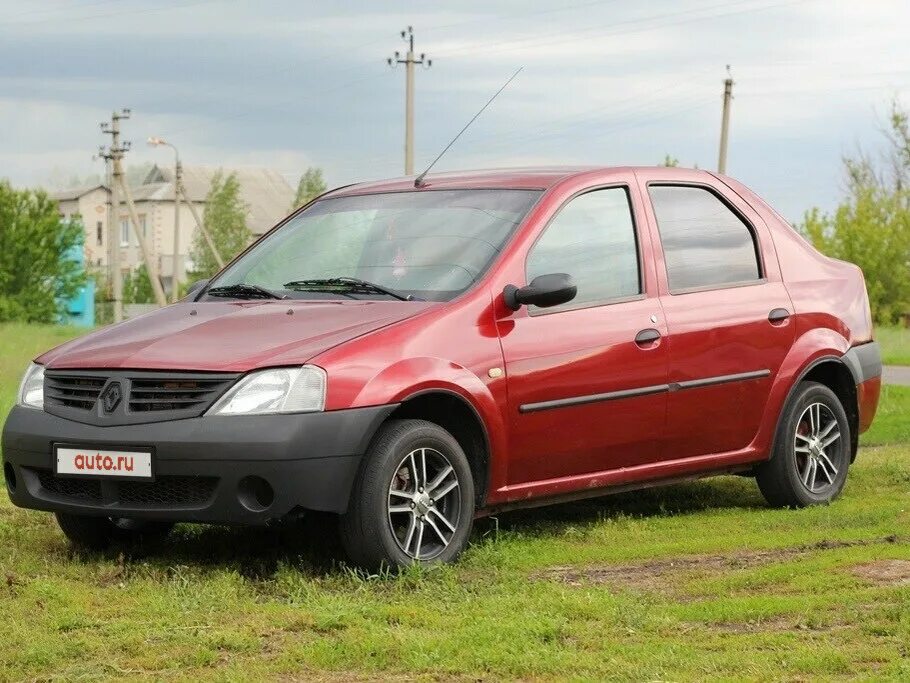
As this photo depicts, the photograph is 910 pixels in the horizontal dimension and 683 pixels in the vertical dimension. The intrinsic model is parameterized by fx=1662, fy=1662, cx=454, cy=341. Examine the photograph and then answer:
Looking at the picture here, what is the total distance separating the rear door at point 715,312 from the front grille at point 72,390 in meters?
2.69

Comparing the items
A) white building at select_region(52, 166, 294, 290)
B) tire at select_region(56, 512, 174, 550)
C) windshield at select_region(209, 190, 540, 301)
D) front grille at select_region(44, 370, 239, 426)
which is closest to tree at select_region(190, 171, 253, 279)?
white building at select_region(52, 166, 294, 290)

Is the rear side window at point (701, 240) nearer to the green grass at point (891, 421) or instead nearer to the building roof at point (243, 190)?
the green grass at point (891, 421)

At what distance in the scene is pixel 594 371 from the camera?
7.41 m

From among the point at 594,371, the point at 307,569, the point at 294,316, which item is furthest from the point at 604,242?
the point at 307,569

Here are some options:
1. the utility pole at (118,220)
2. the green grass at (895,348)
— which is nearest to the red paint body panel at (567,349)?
the green grass at (895,348)

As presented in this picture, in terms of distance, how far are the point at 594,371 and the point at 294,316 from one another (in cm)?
139

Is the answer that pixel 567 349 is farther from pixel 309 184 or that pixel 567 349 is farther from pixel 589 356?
pixel 309 184

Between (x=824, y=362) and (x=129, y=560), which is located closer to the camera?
(x=129, y=560)

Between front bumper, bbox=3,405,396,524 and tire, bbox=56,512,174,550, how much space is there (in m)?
0.73

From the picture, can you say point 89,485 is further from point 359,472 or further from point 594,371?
point 594,371

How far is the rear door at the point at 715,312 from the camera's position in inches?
312

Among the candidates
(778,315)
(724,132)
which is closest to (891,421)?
(778,315)

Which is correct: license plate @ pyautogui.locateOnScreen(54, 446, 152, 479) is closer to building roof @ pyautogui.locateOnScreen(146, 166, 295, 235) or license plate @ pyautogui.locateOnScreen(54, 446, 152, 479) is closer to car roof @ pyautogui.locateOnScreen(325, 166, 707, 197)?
car roof @ pyautogui.locateOnScreen(325, 166, 707, 197)

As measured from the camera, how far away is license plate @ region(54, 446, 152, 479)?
6457 mm
